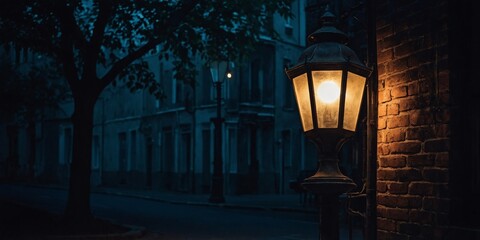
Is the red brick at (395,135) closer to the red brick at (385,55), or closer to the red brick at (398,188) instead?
the red brick at (398,188)

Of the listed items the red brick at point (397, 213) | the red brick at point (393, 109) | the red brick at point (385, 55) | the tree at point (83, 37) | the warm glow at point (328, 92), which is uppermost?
the tree at point (83, 37)

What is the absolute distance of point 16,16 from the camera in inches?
519

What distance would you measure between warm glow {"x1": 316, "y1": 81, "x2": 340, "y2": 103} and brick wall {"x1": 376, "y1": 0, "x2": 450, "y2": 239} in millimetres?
548

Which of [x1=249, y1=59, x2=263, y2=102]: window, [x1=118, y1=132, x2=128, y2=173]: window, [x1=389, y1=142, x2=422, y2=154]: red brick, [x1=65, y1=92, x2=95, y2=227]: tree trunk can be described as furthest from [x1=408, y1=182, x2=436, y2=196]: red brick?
[x1=118, y1=132, x2=128, y2=173]: window

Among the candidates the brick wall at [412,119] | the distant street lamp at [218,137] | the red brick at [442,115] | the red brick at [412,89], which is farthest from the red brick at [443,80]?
the distant street lamp at [218,137]

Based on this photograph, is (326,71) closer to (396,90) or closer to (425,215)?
(396,90)

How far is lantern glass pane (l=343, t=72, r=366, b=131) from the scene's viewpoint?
4395 mm

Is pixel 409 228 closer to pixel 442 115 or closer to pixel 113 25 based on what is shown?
pixel 442 115

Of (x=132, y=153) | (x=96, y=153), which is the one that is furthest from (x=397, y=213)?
(x=96, y=153)

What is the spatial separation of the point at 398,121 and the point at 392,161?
306 mm

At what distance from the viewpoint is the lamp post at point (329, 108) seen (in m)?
4.27

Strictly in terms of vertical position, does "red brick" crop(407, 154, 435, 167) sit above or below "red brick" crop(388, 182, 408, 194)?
above

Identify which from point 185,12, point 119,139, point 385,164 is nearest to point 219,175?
point 185,12

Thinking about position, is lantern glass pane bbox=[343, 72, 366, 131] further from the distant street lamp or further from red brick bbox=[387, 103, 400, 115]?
the distant street lamp
